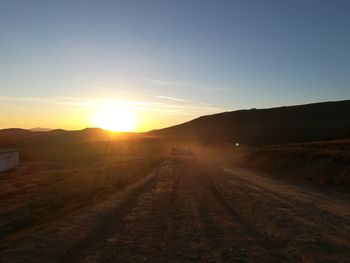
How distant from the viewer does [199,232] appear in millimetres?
12922

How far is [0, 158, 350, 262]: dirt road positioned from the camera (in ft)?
34.1

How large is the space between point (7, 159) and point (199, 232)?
48977 mm

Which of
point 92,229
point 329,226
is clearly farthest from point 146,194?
point 329,226

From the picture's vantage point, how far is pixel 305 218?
14914 mm

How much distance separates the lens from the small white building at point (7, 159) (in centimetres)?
5529

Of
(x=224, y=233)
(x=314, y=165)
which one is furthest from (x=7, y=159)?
(x=224, y=233)

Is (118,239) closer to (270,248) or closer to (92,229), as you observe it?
(92,229)

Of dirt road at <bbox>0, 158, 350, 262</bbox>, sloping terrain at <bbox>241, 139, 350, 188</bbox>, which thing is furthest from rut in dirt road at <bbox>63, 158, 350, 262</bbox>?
sloping terrain at <bbox>241, 139, 350, 188</bbox>

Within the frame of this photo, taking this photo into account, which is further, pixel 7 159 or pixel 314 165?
pixel 7 159

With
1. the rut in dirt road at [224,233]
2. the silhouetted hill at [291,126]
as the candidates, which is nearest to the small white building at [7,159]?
the rut in dirt road at [224,233]

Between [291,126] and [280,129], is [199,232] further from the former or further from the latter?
[291,126]

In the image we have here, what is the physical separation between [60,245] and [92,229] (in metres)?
2.12

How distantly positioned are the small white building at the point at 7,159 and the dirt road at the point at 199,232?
128ft

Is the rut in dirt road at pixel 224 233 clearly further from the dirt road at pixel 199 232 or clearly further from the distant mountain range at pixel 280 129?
the distant mountain range at pixel 280 129
